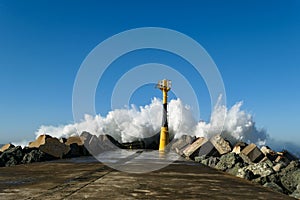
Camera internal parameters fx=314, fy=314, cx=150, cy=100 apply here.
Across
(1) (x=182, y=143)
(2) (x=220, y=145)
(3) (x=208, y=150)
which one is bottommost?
(3) (x=208, y=150)

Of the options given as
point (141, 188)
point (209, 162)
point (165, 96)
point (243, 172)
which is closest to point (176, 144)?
point (165, 96)

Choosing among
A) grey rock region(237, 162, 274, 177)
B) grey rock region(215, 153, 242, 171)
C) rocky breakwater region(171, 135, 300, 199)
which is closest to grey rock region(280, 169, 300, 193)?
rocky breakwater region(171, 135, 300, 199)

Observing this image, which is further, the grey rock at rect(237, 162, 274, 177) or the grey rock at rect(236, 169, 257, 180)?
the grey rock at rect(237, 162, 274, 177)

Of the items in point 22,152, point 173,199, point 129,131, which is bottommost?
point 173,199

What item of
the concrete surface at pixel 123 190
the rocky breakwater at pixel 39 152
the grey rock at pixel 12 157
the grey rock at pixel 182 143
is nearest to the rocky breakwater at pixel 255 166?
the concrete surface at pixel 123 190

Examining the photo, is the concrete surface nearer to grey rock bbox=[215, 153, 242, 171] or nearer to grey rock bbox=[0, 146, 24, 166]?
grey rock bbox=[215, 153, 242, 171]

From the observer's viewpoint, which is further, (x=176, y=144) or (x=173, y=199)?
(x=176, y=144)

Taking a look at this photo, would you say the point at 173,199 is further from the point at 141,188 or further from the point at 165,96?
the point at 165,96

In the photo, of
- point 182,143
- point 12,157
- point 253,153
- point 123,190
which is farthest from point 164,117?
point 123,190

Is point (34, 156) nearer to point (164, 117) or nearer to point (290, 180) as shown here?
point (290, 180)

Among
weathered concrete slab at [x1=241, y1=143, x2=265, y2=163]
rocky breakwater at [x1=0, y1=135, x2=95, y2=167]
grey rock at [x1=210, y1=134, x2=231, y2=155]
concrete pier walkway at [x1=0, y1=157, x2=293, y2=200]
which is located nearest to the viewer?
concrete pier walkway at [x1=0, y1=157, x2=293, y2=200]

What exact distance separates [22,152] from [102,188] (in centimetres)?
717

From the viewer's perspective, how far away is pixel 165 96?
70.0 ft

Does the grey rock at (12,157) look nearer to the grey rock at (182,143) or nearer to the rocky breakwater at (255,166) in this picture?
the rocky breakwater at (255,166)
